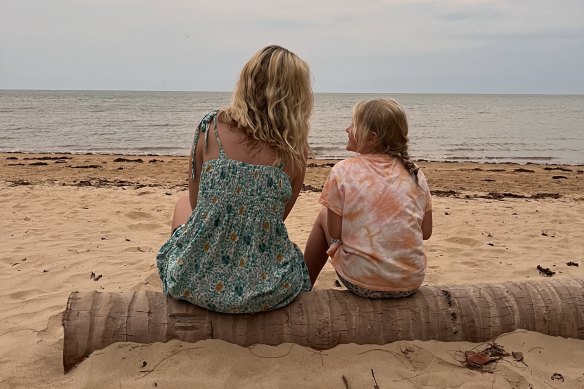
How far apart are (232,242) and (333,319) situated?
0.68 m

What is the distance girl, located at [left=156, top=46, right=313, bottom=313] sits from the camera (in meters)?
2.75

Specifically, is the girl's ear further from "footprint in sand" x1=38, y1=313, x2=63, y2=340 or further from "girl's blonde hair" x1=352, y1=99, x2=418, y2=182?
"footprint in sand" x1=38, y1=313, x2=63, y2=340

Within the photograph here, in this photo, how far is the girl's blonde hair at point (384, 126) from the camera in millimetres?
2914

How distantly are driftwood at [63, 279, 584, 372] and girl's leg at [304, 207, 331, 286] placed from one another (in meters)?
0.30

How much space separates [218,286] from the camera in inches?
109

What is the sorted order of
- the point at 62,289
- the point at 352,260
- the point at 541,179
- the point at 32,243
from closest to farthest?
1. the point at 352,260
2. the point at 62,289
3. the point at 32,243
4. the point at 541,179

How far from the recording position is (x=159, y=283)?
4070 mm

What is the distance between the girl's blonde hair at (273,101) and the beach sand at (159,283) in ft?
3.52

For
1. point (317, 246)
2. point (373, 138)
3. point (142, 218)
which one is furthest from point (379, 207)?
point (142, 218)

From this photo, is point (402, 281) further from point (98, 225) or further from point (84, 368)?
point (98, 225)

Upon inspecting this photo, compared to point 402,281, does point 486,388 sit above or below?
below

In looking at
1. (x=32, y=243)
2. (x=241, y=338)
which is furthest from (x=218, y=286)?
(x=32, y=243)

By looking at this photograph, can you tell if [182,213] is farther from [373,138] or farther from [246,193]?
[373,138]

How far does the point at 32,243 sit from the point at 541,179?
9723mm
